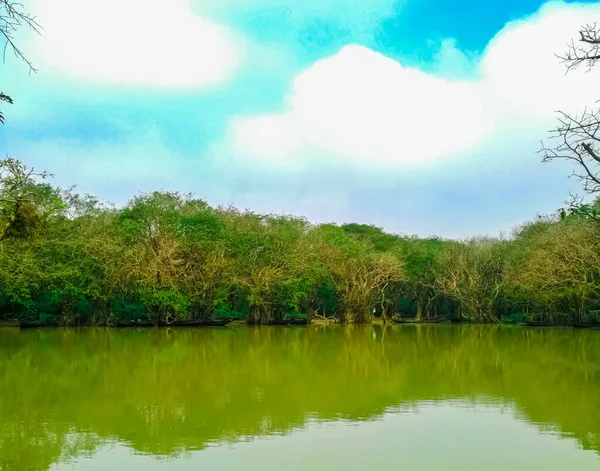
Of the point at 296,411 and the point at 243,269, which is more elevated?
the point at 243,269

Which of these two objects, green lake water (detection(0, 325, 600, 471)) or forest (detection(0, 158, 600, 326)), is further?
forest (detection(0, 158, 600, 326))

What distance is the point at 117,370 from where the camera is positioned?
16.3 metres

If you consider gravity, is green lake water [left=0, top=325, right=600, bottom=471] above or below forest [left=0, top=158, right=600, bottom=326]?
below

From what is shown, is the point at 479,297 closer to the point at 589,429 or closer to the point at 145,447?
the point at 589,429

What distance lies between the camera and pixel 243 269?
4022cm

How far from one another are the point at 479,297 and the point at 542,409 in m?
36.6

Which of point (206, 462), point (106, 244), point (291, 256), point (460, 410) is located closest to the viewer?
point (206, 462)

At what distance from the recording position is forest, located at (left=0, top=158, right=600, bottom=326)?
34969 millimetres

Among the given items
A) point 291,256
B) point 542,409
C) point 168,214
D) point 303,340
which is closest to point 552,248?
point 291,256

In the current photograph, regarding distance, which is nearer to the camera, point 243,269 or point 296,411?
point 296,411

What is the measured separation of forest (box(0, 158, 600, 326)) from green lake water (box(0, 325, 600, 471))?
13.7 m

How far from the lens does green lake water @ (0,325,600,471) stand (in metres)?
7.96

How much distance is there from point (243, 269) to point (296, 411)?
96.5 ft

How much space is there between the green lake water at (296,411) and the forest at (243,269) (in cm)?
1371
